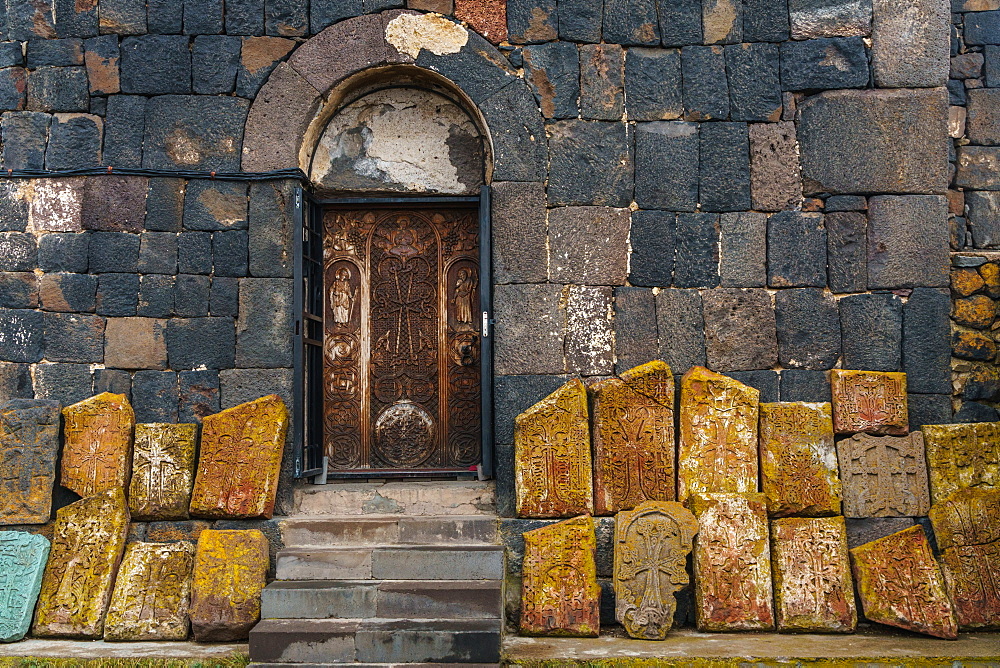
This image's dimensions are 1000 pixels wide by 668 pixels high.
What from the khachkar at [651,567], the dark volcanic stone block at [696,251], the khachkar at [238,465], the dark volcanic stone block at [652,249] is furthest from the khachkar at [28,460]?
the dark volcanic stone block at [696,251]

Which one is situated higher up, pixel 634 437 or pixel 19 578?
pixel 634 437

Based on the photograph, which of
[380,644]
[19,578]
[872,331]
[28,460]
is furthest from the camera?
[872,331]

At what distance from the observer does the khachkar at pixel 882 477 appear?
5074mm

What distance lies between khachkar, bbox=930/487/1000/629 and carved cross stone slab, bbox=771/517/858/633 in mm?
621

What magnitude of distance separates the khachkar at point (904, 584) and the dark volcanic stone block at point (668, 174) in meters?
2.33

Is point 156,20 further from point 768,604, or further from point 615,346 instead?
point 768,604

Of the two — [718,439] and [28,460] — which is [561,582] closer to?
[718,439]

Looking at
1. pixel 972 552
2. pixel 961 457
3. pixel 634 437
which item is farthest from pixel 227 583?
pixel 961 457

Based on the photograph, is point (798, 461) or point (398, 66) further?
point (398, 66)

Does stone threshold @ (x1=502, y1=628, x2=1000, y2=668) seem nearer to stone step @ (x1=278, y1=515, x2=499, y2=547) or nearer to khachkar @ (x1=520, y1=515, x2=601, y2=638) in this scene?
khachkar @ (x1=520, y1=515, x2=601, y2=638)

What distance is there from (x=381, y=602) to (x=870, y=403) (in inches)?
124

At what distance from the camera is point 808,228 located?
5.38m

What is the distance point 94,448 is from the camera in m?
5.05

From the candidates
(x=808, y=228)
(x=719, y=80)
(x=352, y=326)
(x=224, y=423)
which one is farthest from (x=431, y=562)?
(x=719, y=80)
